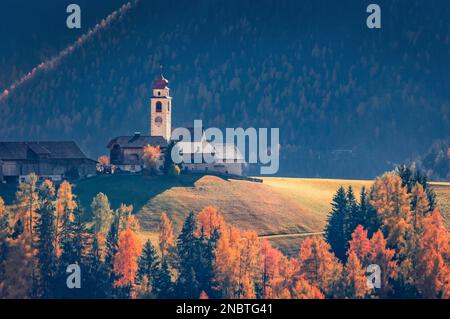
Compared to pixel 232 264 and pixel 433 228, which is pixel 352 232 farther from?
pixel 232 264

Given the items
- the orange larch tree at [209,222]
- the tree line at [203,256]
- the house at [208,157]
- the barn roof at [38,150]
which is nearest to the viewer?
the tree line at [203,256]

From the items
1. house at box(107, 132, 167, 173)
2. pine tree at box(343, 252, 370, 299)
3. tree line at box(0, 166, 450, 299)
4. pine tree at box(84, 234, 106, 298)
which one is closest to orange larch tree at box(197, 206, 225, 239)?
tree line at box(0, 166, 450, 299)

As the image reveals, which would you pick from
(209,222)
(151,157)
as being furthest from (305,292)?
(151,157)

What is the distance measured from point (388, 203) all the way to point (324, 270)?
2263 cm

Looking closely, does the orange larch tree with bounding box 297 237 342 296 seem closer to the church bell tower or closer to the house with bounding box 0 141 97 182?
the house with bounding box 0 141 97 182

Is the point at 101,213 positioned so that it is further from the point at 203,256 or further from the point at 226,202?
the point at 226,202

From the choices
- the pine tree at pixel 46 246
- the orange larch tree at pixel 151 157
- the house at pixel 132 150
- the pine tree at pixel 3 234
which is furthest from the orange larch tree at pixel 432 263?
the pine tree at pixel 3 234

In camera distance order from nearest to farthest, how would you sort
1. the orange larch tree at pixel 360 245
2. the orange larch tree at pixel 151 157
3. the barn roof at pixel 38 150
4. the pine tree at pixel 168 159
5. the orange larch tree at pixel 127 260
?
the orange larch tree at pixel 127 260
the orange larch tree at pixel 360 245
the barn roof at pixel 38 150
the pine tree at pixel 168 159
the orange larch tree at pixel 151 157

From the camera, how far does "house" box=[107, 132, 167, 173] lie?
586 ft

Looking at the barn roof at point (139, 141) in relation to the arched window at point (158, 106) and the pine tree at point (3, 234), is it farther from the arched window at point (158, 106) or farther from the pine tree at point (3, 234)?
the pine tree at point (3, 234)

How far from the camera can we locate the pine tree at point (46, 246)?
448 feet

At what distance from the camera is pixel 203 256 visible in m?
141

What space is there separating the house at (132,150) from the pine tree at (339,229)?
1313 inches
